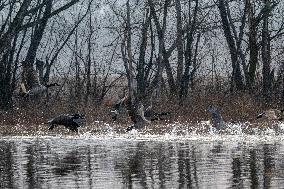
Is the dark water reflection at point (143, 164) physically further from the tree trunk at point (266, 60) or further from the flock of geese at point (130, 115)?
the tree trunk at point (266, 60)

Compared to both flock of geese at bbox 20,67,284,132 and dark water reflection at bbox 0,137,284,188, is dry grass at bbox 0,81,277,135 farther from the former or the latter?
dark water reflection at bbox 0,137,284,188

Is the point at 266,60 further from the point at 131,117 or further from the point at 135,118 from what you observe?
the point at 135,118

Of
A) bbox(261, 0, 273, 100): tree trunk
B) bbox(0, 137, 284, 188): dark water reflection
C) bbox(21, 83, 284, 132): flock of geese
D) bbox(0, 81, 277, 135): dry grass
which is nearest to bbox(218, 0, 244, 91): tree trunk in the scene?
bbox(261, 0, 273, 100): tree trunk

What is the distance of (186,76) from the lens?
1294 inches

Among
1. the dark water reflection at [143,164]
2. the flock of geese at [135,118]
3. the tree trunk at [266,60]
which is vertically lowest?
the dark water reflection at [143,164]

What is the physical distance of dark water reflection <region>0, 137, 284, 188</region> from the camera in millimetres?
7945

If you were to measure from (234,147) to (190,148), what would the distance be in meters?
0.78

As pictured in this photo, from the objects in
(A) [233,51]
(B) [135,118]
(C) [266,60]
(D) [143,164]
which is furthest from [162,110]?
(D) [143,164]

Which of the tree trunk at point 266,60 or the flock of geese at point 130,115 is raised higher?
the tree trunk at point 266,60

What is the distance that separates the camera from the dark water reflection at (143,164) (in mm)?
7945

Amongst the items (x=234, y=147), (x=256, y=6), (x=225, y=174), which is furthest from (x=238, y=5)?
(x=225, y=174)

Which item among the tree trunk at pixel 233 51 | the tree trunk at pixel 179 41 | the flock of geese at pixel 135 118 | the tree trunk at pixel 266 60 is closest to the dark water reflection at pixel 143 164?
the flock of geese at pixel 135 118

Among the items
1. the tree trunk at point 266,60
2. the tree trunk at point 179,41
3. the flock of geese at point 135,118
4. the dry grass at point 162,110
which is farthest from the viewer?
the tree trunk at point 266,60

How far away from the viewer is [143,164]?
10023mm
